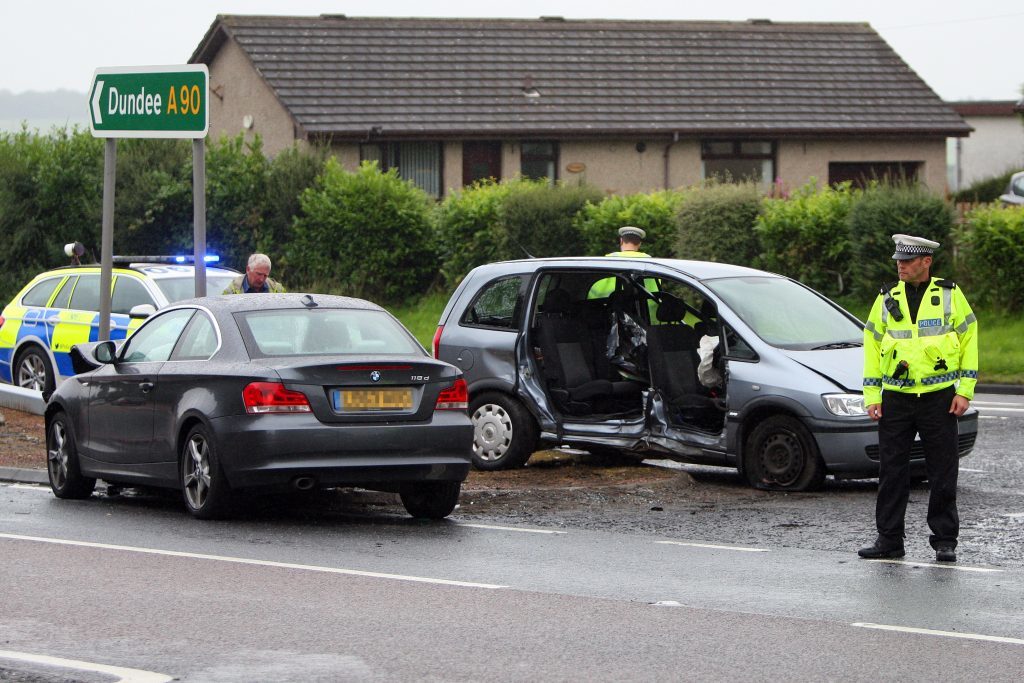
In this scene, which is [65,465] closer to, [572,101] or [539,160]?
[539,160]

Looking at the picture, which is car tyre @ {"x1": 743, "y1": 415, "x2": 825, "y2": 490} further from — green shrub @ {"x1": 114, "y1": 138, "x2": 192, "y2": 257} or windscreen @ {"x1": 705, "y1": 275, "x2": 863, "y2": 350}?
green shrub @ {"x1": 114, "y1": 138, "x2": 192, "y2": 257}

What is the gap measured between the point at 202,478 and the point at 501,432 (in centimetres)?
336

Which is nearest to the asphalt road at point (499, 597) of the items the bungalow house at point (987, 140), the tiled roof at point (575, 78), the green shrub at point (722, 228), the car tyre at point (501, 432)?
the car tyre at point (501, 432)

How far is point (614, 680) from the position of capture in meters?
6.62

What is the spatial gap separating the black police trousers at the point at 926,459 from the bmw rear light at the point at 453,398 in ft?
9.27

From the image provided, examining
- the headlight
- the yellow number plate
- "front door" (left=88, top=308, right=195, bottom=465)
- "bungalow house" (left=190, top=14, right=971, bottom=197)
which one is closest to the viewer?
the yellow number plate

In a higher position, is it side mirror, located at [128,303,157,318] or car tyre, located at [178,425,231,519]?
side mirror, located at [128,303,157,318]

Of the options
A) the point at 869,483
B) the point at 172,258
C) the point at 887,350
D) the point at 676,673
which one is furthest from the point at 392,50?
the point at 676,673

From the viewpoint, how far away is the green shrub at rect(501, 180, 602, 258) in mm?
28031

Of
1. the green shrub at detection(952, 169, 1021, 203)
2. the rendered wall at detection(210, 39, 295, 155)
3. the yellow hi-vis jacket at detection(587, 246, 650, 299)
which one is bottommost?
the yellow hi-vis jacket at detection(587, 246, 650, 299)

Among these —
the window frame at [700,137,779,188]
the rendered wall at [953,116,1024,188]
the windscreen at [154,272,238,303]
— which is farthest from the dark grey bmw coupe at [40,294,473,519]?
the rendered wall at [953,116,1024,188]

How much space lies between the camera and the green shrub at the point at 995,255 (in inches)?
947

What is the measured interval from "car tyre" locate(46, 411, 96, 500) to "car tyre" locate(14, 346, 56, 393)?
20.2 ft

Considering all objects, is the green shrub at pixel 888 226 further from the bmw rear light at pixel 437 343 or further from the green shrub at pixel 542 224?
the bmw rear light at pixel 437 343
